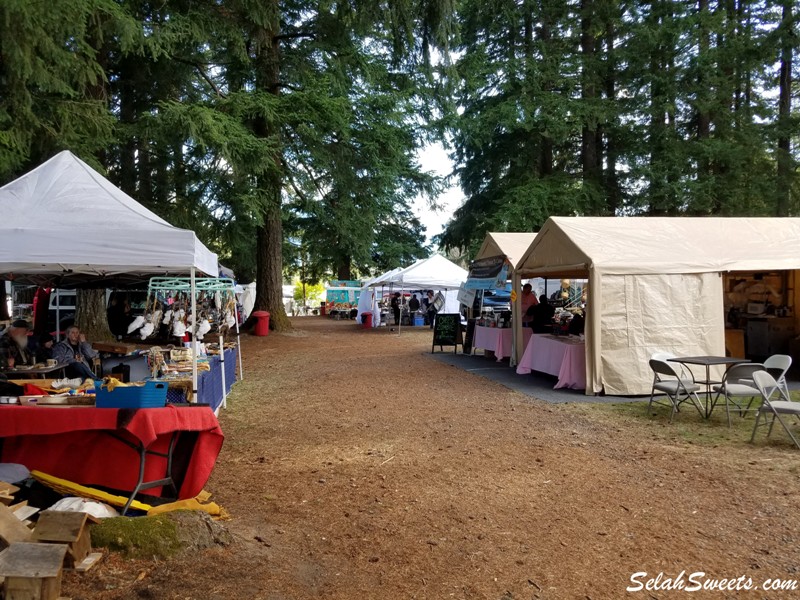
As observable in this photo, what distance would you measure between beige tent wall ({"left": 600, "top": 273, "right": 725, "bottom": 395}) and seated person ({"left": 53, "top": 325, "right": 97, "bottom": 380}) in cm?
720

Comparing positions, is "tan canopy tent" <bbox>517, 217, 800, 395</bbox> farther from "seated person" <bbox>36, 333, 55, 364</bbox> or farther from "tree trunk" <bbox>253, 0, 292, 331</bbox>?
"tree trunk" <bbox>253, 0, 292, 331</bbox>

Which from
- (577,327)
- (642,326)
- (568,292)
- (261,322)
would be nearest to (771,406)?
(642,326)

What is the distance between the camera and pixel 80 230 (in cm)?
559

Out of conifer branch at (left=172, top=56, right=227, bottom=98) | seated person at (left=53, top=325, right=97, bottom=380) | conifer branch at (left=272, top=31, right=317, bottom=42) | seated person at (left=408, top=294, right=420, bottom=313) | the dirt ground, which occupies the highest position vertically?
conifer branch at (left=272, top=31, right=317, bottom=42)

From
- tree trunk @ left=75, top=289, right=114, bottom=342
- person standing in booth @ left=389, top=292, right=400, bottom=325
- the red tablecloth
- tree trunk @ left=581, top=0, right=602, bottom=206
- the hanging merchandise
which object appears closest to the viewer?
the red tablecloth

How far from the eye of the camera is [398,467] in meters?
5.52

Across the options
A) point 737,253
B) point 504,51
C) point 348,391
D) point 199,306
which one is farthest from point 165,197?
point 504,51

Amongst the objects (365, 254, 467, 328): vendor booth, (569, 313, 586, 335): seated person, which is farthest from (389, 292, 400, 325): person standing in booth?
(569, 313, 586, 335): seated person

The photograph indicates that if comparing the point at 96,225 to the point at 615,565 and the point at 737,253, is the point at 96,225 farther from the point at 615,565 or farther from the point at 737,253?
the point at 737,253

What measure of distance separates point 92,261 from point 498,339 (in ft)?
31.3

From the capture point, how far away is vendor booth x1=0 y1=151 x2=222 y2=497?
4.23m

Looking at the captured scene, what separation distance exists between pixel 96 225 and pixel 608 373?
729 cm

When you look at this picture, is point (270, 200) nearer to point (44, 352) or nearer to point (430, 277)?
point (430, 277)

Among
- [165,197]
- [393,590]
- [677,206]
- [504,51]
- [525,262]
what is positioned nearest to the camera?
[393,590]
